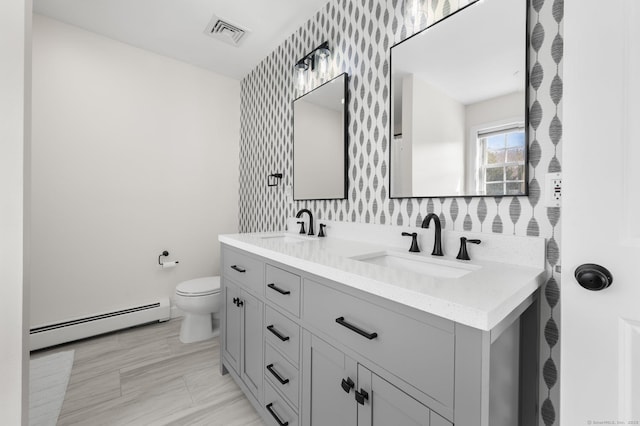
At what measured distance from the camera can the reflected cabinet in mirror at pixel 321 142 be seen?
1819mm


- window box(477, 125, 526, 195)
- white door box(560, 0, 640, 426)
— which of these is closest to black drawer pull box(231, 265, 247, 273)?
window box(477, 125, 526, 195)

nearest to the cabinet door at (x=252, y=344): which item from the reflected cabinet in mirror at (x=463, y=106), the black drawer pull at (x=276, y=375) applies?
the black drawer pull at (x=276, y=375)

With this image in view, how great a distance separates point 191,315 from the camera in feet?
7.59

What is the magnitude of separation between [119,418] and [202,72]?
2920mm

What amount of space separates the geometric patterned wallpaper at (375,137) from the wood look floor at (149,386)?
1.23m

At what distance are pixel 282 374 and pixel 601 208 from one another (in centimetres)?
129

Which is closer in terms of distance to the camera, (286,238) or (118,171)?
(286,238)

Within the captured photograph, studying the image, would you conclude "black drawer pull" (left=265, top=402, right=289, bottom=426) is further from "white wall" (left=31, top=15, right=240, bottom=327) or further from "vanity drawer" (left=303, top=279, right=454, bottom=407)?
"white wall" (left=31, top=15, right=240, bottom=327)

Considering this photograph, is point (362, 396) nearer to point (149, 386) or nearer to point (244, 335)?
point (244, 335)

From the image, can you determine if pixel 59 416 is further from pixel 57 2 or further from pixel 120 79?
pixel 57 2

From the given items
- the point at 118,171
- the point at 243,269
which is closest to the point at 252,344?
the point at 243,269

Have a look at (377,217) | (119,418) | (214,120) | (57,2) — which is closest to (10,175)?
(119,418)

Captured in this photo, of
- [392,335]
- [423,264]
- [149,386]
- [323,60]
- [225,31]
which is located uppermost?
[225,31]

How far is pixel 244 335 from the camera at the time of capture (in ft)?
5.15
